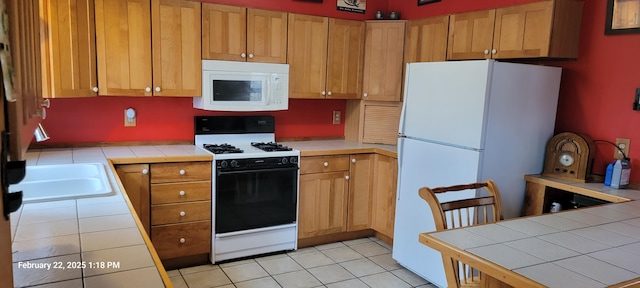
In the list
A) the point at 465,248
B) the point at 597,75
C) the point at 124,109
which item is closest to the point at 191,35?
the point at 124,109

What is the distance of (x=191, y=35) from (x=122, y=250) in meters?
2.25

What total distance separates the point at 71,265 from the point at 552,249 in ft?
4.91

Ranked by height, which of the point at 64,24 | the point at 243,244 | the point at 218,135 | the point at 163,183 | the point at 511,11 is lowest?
the point at 243,244

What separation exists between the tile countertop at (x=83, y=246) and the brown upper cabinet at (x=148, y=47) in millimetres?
1254

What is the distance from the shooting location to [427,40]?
3609mm

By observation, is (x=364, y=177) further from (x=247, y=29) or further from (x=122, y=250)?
(x=122, y=250)

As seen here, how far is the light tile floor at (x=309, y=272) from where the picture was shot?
9.85 feet

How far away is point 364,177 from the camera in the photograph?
3.79 m

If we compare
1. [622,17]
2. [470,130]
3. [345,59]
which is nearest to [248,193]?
[345,59]

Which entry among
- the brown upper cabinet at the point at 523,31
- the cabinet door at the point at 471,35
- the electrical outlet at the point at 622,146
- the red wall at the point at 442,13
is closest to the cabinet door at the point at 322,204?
the red wall at the point at 442,13

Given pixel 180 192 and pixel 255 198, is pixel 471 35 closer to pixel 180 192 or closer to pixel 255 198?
pixel 255 198

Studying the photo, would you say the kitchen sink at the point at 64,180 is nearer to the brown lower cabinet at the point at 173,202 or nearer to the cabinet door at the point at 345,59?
the brown lower cabinet at the point at 173,202

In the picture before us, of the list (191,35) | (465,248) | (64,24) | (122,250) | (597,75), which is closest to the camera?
(122,250)

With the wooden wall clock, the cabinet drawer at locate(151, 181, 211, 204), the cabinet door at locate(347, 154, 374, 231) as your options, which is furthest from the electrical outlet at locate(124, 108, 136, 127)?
the wooden wall clock
